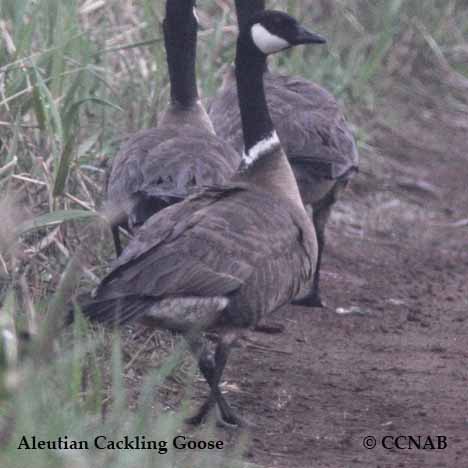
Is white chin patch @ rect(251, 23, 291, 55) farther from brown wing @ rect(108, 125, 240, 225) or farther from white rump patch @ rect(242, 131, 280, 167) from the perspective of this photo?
brown wing @ rect(108, 125, 240, 225)

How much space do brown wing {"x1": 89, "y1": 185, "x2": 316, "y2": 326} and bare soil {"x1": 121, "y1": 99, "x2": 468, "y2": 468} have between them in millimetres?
541

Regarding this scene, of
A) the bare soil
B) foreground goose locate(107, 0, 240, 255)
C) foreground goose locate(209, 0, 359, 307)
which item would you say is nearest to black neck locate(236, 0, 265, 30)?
foreground goose locate(209, 0, 359, 307)

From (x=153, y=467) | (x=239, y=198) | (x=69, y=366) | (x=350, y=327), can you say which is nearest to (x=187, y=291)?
(x=239, y=198)

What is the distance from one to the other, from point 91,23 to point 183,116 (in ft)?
4.81

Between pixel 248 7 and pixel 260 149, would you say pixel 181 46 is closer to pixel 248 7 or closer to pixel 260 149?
pixel 248 7

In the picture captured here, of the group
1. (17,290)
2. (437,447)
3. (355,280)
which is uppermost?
(17,290)

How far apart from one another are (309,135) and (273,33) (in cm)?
102

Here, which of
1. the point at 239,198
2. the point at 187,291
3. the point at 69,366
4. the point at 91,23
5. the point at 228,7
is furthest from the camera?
the point at 228,7

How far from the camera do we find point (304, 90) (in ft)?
24.0

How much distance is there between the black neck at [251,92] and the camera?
5.92 meters

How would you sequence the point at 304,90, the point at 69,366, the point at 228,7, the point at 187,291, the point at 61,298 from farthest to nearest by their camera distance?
the point at 228,7 → the point at 304,90 → the point at 187,291 → the point at 69,366 → the point at 61,298

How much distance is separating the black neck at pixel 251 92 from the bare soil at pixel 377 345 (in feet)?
3.56

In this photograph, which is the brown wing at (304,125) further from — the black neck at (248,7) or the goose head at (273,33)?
the goose head at (273,33)

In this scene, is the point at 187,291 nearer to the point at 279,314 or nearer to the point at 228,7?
the point at 279,314
